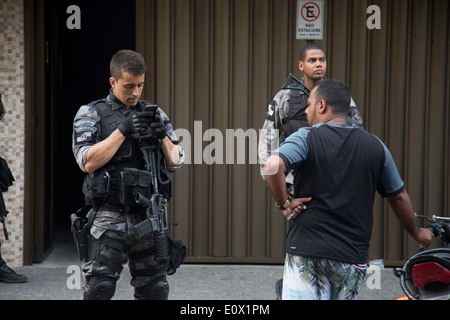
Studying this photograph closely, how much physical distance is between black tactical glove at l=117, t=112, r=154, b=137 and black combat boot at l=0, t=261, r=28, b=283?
A: 2853mm

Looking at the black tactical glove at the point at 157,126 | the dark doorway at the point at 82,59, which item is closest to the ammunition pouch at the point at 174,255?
the black tactical glove at the point at 157,126

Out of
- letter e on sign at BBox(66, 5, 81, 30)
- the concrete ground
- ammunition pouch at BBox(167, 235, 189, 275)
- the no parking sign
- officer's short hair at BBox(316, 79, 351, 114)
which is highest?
letter e on sign at BBox(66, 5, 81, 30)

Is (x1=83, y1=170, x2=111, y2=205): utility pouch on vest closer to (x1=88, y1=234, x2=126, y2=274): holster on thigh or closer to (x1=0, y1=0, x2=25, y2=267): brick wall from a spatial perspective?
(x1=88, y1=234, x2=126, y2=274): holster on thigh

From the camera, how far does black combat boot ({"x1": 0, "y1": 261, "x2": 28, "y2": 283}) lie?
5952 mm

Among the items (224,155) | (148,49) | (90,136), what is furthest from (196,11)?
(90,136)

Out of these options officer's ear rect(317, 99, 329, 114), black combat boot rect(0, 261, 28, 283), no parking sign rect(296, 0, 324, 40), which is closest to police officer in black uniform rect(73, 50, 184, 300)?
officer's ear rect(317, 99, 329, 114)

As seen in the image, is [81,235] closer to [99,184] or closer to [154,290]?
[99,184]

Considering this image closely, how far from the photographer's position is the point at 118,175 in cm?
396

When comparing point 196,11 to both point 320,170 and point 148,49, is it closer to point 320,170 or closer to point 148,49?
point 148,49

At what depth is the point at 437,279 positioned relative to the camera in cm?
367

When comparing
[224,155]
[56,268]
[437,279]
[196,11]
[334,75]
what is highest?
[196,11]

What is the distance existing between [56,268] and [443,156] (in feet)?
14.3

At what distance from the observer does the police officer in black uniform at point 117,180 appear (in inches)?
153

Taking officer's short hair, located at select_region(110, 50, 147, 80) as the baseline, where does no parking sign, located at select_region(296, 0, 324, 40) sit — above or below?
above
